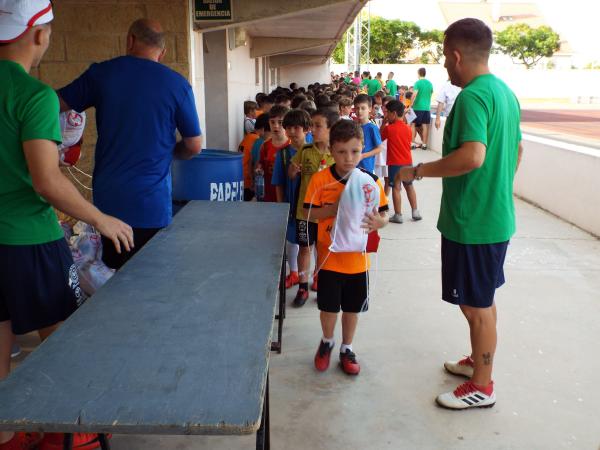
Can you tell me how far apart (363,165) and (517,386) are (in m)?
2.27

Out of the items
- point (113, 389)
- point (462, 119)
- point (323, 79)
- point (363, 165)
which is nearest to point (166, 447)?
point (113, 389)

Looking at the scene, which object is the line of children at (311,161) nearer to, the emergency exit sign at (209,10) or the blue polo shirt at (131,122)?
the blue polo shirt at (131,122)

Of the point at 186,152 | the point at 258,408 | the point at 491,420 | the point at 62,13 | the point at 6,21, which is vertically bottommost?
the point at 491,420

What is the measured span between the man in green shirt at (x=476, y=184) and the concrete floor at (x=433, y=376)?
0.67ft

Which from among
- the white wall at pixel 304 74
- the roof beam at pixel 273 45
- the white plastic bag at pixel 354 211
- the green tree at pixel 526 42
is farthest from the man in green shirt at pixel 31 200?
the green tree at pixel 526 42

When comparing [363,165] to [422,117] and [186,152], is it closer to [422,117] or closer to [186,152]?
[186,152]

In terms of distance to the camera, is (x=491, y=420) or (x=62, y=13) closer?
(x=491, y=420)

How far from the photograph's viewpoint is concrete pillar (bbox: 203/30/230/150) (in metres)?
8.10

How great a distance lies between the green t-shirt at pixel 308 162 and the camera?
12.3ft

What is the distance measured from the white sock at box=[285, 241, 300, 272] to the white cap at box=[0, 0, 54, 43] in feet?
8.83

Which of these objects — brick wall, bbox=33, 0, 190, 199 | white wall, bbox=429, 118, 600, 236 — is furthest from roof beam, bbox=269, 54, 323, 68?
brick wall, bbox=33, 0, 190, 199

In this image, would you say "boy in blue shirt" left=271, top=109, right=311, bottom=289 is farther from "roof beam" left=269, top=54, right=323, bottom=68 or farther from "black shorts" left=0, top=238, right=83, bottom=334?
"roof beam" left=269, top=54, right=323, bottom=68

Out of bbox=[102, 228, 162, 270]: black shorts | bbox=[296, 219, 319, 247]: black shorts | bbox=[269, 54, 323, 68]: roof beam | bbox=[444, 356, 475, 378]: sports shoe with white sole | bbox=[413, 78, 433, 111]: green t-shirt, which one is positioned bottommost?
bbox=[444, 356, 475, 378]: sports shoe with white sole

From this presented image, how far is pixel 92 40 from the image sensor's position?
462cm
